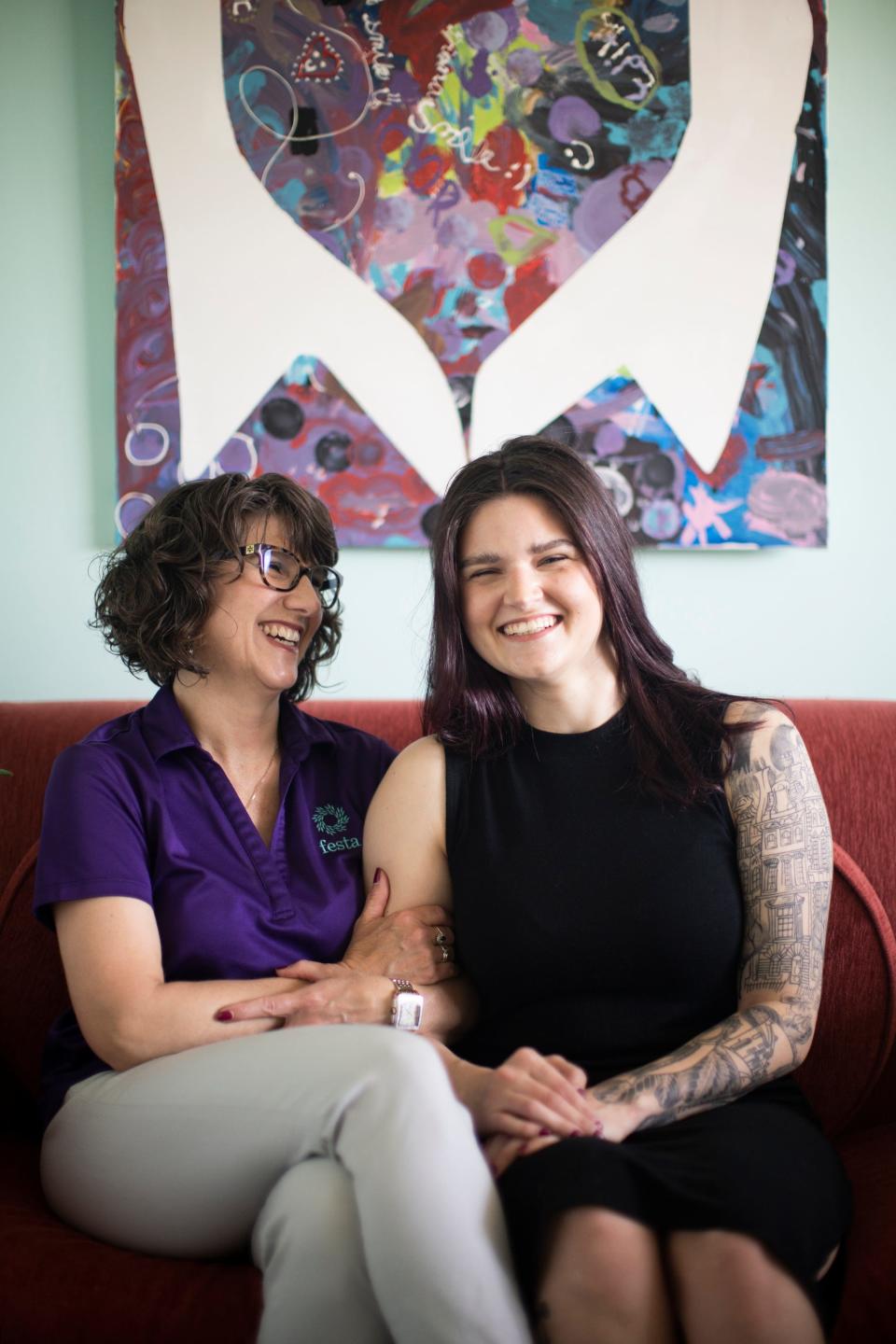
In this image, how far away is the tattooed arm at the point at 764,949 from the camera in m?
1.37

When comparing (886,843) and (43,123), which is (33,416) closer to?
(43,123)

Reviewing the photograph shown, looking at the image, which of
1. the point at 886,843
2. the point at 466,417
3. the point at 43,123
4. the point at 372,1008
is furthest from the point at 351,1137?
the point at 43,123

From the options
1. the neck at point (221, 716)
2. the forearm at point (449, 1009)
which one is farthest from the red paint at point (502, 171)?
the forearm at point (449, 1009)

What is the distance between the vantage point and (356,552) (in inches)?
95.4

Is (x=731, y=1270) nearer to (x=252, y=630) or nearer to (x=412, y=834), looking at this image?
(x=412, y=834)

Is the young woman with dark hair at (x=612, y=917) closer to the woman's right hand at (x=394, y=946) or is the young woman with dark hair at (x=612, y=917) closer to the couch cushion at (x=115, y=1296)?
the woman's right hand at (x=394, y=946)

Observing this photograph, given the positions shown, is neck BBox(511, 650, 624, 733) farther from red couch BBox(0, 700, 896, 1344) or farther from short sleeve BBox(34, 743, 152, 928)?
short sleeve BBox(34, 743, 152, 928)

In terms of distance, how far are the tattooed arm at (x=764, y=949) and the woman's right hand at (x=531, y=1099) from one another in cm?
5

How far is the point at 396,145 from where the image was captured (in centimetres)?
238

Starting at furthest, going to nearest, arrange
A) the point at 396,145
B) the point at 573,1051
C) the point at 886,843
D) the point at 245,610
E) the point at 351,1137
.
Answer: the point at 396,145 < the point at 886,843 < the point at 245,610 < the point at 573,1051 < the point at 351,1137

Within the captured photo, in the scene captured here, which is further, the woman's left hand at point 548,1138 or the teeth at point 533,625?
the teeth at point 533,625

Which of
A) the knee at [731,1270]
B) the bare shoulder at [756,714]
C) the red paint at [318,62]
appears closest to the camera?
the knee at [731,1270]

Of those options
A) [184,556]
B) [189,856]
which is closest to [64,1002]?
[189,856]

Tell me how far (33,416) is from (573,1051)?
1755 mm
